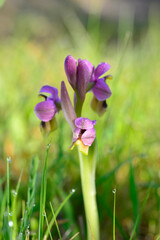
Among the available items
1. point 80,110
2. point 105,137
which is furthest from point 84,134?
point 105,137

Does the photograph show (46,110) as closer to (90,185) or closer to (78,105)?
(78,105)

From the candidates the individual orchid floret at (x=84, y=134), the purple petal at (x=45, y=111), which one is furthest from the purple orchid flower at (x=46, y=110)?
the individual orchid floret at (x=84, y=134)

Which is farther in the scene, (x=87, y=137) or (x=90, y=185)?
(x=90, y=185)

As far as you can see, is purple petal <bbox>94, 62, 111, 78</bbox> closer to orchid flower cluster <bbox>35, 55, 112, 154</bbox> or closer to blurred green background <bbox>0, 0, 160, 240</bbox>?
orchid flower cluster <bbox>35, 55, 112, 154</bbox>

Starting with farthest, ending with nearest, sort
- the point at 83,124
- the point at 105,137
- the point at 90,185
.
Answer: the point at 105,137
the point at 90,185
the point at 83,124

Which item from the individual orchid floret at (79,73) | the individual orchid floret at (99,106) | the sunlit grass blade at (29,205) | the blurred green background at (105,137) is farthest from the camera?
the blurred green background at (105,137)

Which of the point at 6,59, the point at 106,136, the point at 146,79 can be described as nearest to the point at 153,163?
the point at 106,136

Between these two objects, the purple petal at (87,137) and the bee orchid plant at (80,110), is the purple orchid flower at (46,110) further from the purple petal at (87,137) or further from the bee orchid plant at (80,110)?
the purple petal at (87,137)

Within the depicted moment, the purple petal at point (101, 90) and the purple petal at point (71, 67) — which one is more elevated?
the purple petal at point (71, 67)
